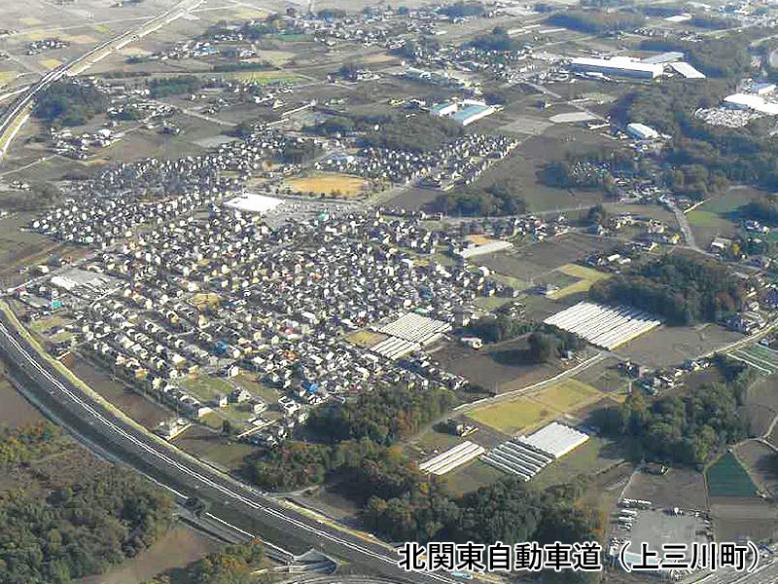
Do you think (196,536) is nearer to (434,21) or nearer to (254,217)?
(254,217)

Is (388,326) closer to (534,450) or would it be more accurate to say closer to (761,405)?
(534,450)

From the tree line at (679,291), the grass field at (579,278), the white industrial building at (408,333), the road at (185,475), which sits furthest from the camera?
the grass field at (579,278)

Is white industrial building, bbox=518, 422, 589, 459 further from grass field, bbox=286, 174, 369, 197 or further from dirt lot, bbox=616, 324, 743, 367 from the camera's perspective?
grass field, bbox=286, 174, 369, 197

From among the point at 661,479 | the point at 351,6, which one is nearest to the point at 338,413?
the point at 661,479

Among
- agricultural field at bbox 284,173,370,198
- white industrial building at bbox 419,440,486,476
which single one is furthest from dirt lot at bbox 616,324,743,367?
agricultural field at bbox 284,173,370,198

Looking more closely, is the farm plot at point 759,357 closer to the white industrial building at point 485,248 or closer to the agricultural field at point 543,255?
the agricultural field at point 543,255

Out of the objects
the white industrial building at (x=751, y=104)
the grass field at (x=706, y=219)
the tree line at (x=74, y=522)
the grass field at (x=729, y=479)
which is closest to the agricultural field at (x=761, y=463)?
the grass field at (x=729, y=479)

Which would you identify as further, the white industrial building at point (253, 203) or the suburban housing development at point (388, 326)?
the white industrial building at point (253, 203)
